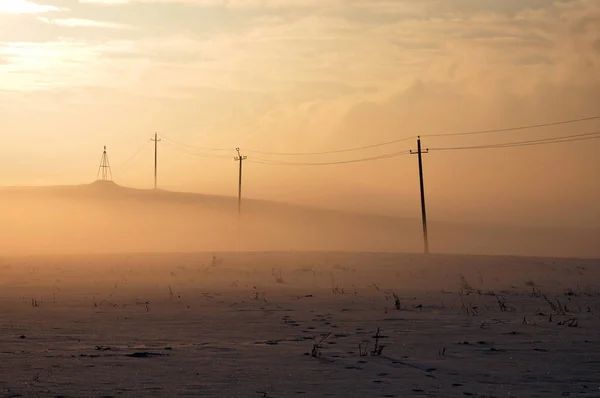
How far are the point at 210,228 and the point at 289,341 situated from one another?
116483 millimetres

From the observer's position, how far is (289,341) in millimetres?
14648

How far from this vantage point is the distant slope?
110688 millimetres

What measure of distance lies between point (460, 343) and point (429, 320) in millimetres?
3455

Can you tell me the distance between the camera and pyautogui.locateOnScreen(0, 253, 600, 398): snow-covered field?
424 inches

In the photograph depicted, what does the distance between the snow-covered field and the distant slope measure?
7305 cm

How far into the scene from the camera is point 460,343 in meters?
14.3

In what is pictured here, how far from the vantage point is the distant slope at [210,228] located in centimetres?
11069

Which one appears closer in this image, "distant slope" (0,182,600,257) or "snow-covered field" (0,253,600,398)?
"snow-covered field" (0,253,600,398)

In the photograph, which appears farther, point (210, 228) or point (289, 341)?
point (210, 228)

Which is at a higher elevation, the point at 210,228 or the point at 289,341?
the point at 210,228

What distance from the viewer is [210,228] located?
130m

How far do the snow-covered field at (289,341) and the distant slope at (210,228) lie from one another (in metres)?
73.0

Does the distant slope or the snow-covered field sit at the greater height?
the distant slope

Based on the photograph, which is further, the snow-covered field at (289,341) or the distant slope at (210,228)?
the distant slope at (210,228)
